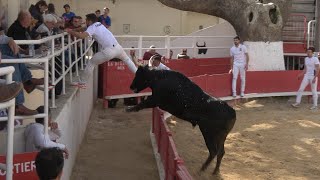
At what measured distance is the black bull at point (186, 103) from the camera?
698 centimetres

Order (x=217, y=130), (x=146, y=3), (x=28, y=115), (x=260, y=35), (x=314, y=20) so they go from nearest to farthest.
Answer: (x=28, y=115)
(x=217, y=130)
(x=260, y=35)
(x=314, y=20)
(x=146, y=3)

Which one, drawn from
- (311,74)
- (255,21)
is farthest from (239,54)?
(255,21)

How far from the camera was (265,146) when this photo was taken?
32.8 feet

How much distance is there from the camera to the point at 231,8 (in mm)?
17203

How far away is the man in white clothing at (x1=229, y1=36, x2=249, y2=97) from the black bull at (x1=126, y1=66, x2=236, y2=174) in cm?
706

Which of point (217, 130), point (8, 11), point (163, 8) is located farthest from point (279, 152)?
point (163, 8)

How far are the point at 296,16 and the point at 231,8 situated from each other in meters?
4.11

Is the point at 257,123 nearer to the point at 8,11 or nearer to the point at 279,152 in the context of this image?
the point at 279,152

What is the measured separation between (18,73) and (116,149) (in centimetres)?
453

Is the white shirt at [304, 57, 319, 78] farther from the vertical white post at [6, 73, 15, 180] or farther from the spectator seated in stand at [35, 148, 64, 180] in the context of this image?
the spectator seated in stand at [35, 148, 64, 180]

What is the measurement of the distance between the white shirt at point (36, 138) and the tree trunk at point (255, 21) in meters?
12.8

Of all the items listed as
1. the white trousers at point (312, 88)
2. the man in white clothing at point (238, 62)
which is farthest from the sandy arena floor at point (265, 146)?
the man in white clothing at point (238, 62)

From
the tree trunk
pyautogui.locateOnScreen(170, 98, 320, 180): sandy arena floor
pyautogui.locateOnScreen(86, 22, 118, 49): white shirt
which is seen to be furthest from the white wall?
pyautogui.locateOnScreen(86, 22, 118, 49): white shirt

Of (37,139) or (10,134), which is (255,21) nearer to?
(37,139)
